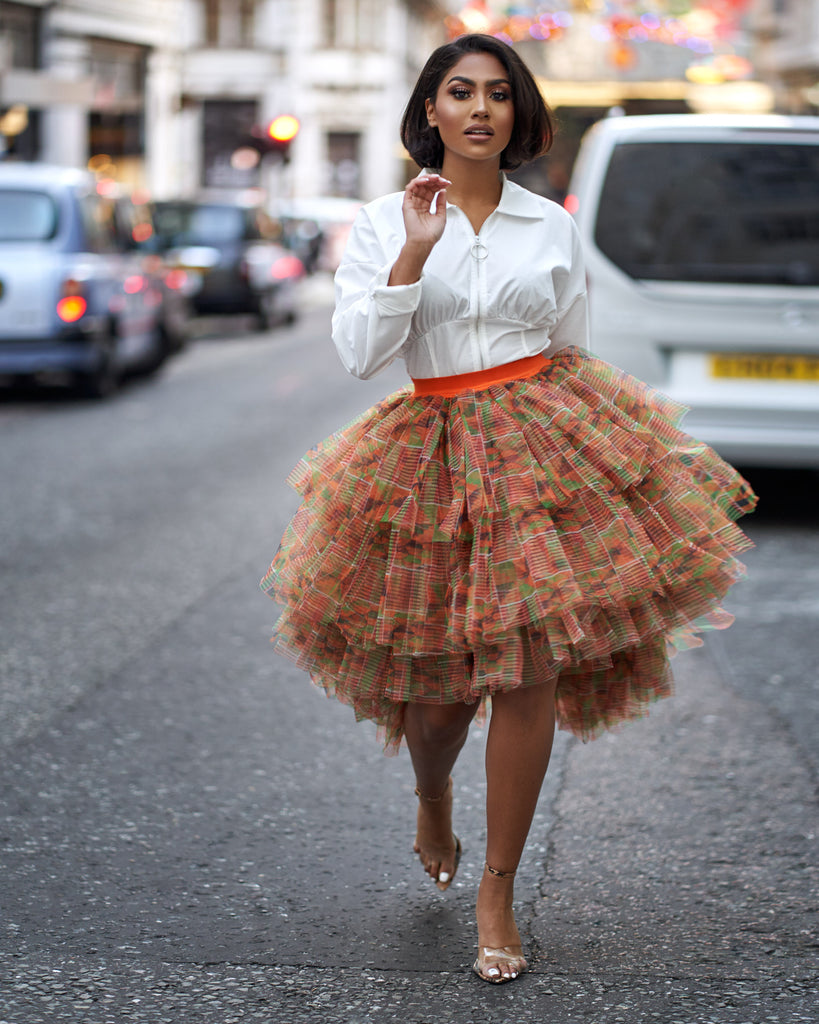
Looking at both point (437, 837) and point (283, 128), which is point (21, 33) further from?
point (437, 837)

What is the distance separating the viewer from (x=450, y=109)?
9.41ft

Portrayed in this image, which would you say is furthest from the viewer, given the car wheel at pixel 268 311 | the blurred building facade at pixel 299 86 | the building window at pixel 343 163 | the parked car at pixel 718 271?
the building window at pixel 343 163

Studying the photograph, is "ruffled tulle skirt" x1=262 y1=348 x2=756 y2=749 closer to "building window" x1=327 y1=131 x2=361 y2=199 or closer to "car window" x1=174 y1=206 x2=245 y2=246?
"car window" x1=174 y1=206 x2=245 y2=246

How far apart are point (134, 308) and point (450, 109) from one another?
35.5 ft

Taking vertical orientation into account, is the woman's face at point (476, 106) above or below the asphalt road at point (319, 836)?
above

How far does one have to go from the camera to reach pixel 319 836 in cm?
355

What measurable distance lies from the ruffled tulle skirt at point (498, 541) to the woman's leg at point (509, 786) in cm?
7

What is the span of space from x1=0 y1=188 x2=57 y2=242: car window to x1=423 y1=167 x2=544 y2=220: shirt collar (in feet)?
31.9

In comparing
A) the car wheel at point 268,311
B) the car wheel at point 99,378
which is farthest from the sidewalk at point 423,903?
the car wheel at point 268,311

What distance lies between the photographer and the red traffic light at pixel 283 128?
23859mm

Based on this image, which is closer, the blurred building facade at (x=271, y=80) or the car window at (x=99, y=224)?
the car window at (x=99, y=224)

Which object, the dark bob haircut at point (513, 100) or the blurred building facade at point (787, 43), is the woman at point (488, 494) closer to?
the dark bob haircut at point (513, 100)

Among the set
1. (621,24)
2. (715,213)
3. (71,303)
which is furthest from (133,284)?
(621,24)

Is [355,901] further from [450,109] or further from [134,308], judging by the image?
[134,308]
